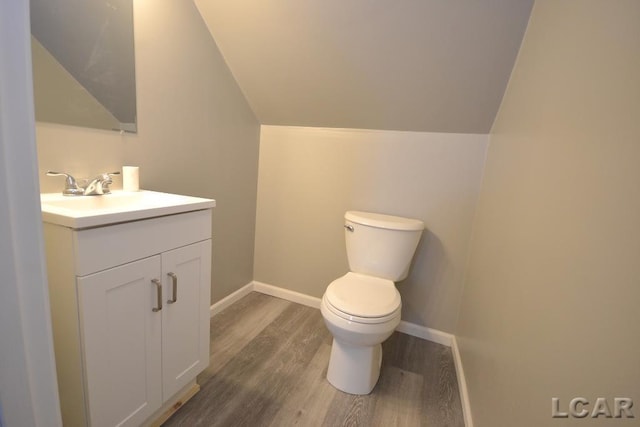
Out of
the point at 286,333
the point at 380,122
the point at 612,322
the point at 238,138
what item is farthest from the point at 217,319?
the point at 612,322

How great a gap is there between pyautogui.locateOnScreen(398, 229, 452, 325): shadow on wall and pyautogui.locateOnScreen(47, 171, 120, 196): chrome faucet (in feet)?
5.52

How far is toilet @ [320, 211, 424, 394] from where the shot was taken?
4.49ft

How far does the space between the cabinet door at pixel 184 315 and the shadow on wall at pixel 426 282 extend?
1.28 m

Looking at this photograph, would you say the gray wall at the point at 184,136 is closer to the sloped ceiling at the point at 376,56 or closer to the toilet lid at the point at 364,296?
the sloped ceiling at the point at 376,56

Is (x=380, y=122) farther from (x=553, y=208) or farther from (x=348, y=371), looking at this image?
(x=348, y=371)

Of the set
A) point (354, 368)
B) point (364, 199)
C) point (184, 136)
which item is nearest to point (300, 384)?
point (354, 368)

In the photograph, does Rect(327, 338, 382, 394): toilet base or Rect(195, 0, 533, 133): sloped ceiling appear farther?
Rect(327, 338, 382, 394): toilet base

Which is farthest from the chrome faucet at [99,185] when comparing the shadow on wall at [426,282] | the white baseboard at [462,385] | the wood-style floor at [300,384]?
the white baseboard at [462,385]

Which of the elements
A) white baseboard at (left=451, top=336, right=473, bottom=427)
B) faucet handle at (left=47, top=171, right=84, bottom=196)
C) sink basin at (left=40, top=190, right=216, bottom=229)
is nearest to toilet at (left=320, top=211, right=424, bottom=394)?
white baseboard at (left=451, top=336, right=473, bottom=427)

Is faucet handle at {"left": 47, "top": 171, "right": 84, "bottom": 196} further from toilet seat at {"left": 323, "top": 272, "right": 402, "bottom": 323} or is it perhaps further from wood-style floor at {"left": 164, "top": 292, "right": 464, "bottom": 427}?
toilet seat at {"left": 323, "top": 272, "right": 402, "bottom": 323}

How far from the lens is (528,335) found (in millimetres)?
832

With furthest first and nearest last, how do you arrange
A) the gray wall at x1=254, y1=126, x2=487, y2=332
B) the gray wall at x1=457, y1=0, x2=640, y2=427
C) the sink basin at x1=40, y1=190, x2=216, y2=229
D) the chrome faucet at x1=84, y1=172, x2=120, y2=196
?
the gray wall at x1=254, y1=126, x2=487, y2=332
the chrome faucet at x1=84, y1=172, x2=120, y2=196
the sink basin at x1=40, y1=190, x2=216, y2=229
the gray wall at x1=457, y1=0, x2=640, y2=427

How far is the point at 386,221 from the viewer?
5.75 ft

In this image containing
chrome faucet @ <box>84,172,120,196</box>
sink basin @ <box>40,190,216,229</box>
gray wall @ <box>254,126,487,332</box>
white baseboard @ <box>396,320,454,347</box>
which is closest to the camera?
sink basin @ <box>40,190,216,229</box>
